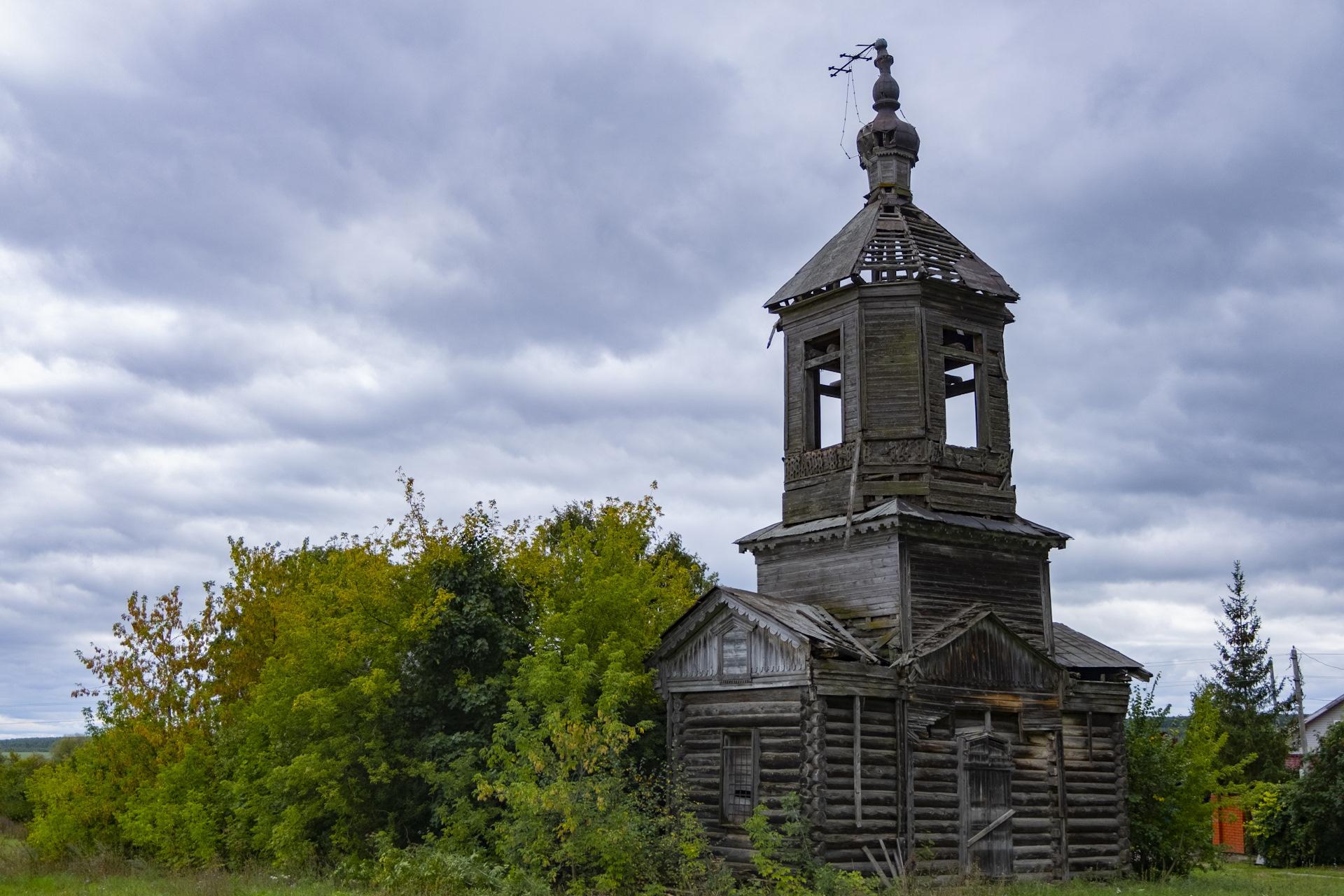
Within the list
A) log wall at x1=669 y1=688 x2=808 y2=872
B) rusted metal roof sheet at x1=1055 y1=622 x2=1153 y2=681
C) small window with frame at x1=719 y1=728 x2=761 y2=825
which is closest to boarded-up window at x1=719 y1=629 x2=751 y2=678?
log wall at x1=669 y1=688 x2=808 y2=872

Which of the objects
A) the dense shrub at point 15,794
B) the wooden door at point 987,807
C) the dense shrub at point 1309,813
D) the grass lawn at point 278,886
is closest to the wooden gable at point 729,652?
the wooden door at point 987,807

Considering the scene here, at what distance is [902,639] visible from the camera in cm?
2184

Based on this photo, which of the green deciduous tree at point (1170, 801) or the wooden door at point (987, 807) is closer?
the wooden door at point (987, 807)

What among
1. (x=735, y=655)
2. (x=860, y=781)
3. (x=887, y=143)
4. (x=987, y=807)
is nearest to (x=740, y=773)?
(x=735, y=655)

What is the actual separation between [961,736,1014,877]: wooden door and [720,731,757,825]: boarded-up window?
419 centimetres

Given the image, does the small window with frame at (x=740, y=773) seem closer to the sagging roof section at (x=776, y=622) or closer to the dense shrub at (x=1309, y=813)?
the sagging roof section at (x=776, y=622)

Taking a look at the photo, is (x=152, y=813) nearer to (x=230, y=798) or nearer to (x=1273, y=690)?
(x=230, y=798)

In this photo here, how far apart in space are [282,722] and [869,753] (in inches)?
484

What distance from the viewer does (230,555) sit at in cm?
3078

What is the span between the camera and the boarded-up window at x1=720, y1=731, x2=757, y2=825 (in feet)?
68.8

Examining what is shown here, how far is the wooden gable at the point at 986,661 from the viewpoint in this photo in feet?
71.3

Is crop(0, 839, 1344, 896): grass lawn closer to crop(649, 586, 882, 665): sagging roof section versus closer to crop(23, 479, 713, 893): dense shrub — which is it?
crop(23, 479, 713, 893): dense shrub

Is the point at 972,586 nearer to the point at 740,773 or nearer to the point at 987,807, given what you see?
the point at 987,807

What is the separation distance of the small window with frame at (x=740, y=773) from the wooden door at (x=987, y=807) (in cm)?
417
